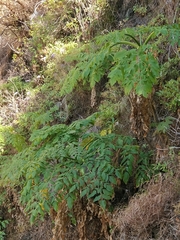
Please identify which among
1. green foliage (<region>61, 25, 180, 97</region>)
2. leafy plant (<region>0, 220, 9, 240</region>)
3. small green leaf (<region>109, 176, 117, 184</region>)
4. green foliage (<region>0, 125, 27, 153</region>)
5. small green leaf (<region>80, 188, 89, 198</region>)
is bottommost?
leafy plant (<region>0, 220, 9, 240</region>)

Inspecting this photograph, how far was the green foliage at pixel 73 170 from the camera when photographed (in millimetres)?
2893

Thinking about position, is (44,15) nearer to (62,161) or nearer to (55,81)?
(55,81)

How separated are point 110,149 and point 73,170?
0.50 metres

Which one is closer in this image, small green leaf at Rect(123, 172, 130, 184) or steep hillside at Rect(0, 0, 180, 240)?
steep hillside at Rect(0, 0, 180, 240)

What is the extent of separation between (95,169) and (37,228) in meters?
1.91

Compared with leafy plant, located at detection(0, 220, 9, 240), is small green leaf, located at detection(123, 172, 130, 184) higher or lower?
higher

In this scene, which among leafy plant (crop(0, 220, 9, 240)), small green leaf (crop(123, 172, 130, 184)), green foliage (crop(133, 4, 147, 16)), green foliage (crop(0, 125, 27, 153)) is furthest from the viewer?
green foliage (crop(133, 4, 147, 16))

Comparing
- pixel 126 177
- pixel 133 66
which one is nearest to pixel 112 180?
pixel 126 177

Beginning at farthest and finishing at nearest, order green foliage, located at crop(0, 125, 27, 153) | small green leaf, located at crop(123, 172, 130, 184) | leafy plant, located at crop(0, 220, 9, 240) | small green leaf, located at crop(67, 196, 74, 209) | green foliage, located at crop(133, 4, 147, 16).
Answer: green foliage, located at crop(133, 4, 147, 16)
green foliage, located at crop(0, 125, 27, 153)
leafy plant, located at crop(0, 220, 9, 240)
small green leaf, located at crop(123, 172, 130, 184)
small green leaf, located at crop(67, 196, 74, 209)

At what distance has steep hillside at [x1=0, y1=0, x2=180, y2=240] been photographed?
9.55 ft

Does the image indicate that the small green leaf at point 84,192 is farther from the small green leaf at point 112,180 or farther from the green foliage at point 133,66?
the green foliage at point 133,66

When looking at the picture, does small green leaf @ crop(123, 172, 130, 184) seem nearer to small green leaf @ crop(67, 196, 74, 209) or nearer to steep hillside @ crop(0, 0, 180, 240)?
steep hillside @ crop(0, 0, 180, 240)

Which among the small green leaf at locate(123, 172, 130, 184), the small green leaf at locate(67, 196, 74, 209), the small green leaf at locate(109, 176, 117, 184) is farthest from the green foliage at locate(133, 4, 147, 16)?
the small green leaf at locate(67, 196, 74, 209)

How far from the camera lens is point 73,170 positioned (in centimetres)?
294
